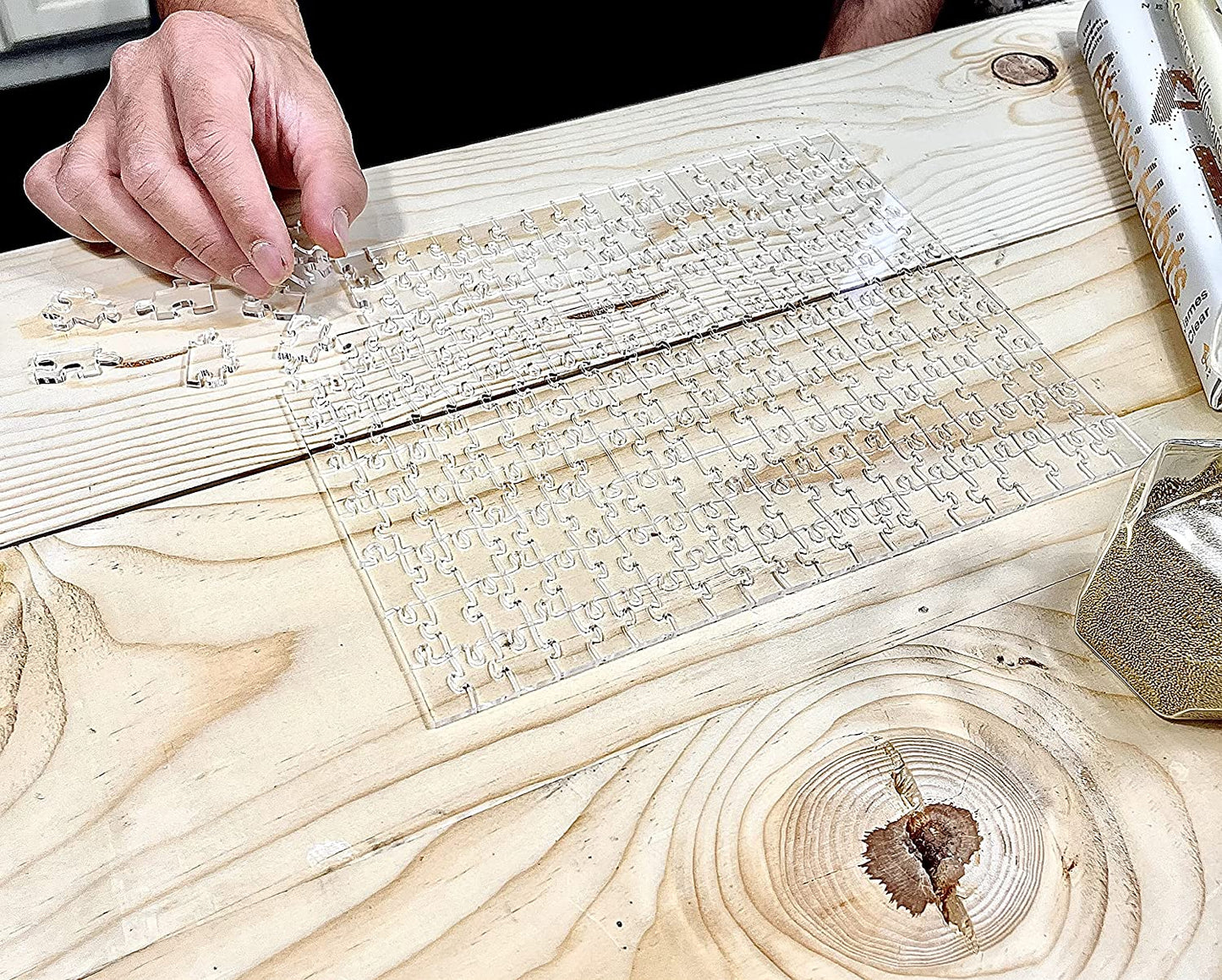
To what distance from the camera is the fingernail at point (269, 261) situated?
71 centimetres

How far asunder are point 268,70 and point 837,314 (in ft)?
1.27

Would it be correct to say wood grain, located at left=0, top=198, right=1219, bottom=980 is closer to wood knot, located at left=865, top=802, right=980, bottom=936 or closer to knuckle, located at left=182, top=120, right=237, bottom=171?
wood knot, located at left=865, top=802, right=980, bottom=936

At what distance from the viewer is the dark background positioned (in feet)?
4.42

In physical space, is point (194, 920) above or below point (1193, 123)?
below

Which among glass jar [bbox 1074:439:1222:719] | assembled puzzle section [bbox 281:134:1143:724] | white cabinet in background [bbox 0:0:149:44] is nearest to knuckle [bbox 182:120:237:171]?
assembled puzzle section [bbox 281:134:1143:724]

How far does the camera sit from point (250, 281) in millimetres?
723

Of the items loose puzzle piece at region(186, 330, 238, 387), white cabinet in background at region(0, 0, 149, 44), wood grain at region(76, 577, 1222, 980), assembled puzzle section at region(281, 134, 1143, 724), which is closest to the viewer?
wood grain at region(76, 577, 1222, 980)

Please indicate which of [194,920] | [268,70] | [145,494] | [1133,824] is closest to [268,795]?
[194,920]

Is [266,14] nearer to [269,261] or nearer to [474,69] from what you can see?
[269,261]

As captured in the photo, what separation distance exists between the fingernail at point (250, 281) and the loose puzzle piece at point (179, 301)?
0.02 m

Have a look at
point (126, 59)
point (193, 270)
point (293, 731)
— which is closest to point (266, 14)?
point (126, 59)

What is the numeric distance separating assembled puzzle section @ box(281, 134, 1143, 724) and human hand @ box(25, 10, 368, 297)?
6 cm

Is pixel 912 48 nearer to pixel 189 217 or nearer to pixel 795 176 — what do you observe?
pixel 795 176

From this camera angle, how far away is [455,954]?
1.52ft
